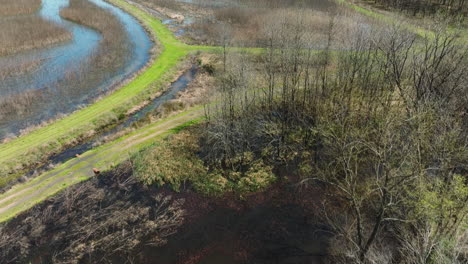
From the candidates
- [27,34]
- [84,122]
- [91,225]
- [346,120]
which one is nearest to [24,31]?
[27,34]

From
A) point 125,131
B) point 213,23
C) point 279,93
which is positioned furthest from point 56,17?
point 279,93

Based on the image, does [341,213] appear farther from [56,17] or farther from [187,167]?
[56,17]

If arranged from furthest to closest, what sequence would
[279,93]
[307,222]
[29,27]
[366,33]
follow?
[29,27] < [279,93] < [366,33] < [307,222]

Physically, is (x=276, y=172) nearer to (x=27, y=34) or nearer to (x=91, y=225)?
(x=91, y=225)

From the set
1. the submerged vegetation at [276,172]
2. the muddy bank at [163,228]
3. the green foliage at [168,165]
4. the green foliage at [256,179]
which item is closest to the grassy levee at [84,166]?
the submerged vegetation at [276,172]

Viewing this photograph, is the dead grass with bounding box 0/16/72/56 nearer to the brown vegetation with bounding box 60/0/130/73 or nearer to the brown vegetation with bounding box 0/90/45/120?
the brown vegetation with bounding box 60/0/130/73
